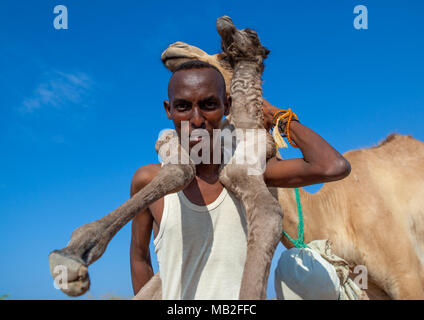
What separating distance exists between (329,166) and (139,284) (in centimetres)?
125

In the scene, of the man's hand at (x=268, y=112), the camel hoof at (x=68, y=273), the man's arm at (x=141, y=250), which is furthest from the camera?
the man's arm at (x=141, y=250)

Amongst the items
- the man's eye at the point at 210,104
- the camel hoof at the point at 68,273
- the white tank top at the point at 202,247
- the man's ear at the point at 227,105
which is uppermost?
the man's ear at the point at 227,105

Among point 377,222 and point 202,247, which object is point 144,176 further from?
point 377,222

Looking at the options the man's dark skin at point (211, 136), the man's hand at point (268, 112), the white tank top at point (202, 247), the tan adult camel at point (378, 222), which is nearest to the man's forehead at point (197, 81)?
the man's dark skin at point (211, 136)

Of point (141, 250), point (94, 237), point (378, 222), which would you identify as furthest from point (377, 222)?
point (94, 237)

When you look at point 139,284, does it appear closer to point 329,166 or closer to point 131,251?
point 131,251

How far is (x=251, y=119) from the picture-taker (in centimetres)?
184

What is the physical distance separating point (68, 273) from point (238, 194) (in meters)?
0.78

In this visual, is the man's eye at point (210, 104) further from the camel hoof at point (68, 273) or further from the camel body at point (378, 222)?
the camel body at point (378, 222)

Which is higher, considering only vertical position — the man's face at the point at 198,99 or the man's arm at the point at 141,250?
the man's face at the point at 198,99

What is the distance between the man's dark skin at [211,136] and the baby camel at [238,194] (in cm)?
10

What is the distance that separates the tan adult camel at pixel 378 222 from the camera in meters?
4.64
